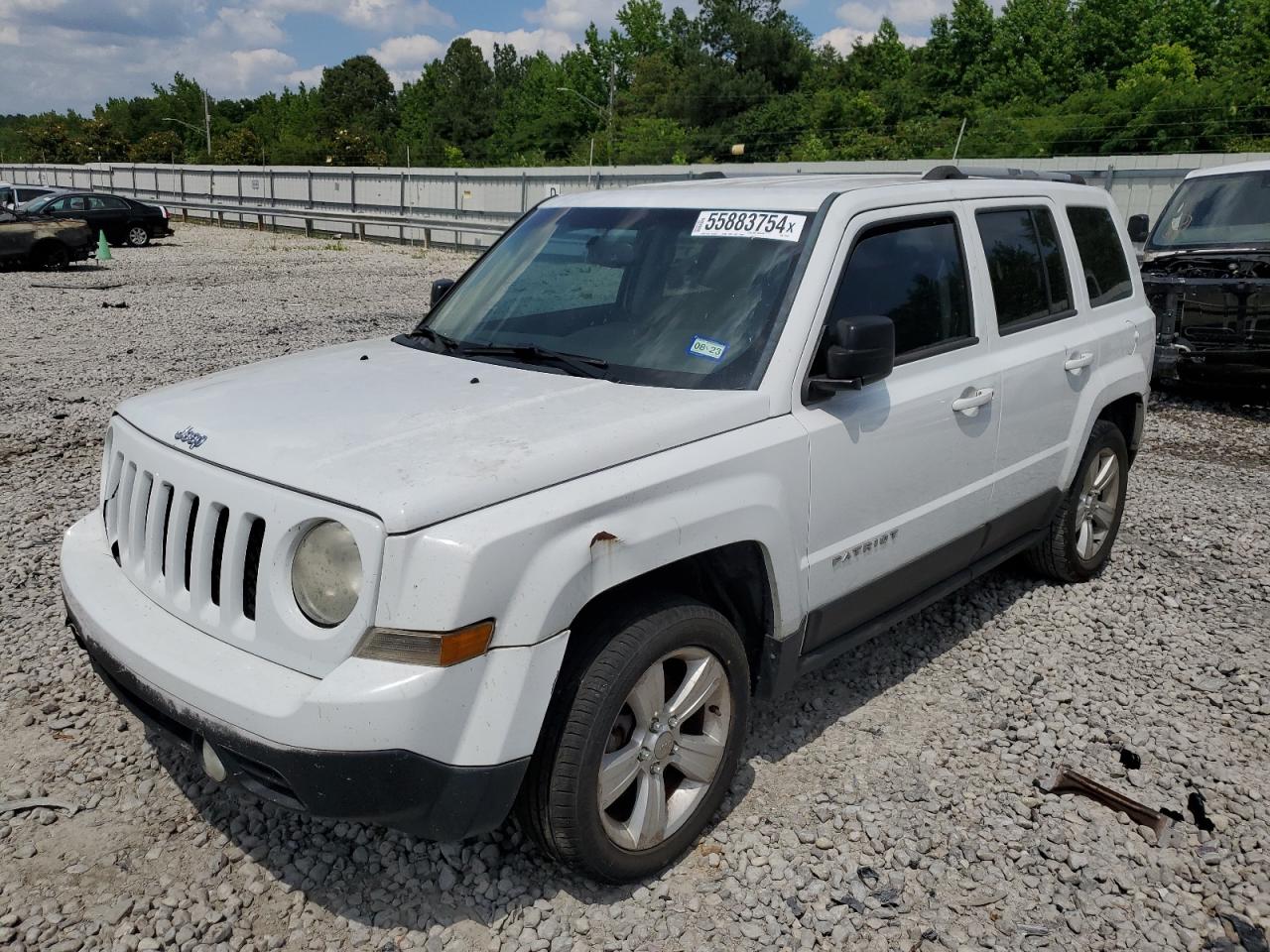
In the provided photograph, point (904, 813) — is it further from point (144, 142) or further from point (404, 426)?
point (144, 142)

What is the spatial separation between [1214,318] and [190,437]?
29.1 feet

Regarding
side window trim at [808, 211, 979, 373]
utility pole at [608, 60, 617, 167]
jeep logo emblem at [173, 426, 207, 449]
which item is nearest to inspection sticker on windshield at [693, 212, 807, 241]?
side window trim at [808, 211, 979, 373]

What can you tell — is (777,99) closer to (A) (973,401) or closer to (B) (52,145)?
(B) (52,145)

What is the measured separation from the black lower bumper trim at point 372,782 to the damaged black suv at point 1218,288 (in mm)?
8575

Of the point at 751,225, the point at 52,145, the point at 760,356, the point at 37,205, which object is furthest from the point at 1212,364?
the point at 52,145

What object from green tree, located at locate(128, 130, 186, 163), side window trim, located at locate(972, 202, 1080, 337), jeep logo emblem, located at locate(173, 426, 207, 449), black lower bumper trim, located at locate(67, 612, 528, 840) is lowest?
black lower bumper trim, located at locate(67, 612, 528, 840)

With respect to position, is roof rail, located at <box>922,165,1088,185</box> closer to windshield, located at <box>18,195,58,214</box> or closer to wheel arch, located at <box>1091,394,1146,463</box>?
wheel arch, located at <box>1091,394,1146,463</box>

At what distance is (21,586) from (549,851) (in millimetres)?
3538

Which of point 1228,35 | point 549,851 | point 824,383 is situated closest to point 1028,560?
point 824,383

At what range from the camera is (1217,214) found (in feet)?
34.8

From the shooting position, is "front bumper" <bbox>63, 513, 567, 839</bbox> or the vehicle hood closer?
"front bumper" <bbox>63, 513, 567, 839</bbox>

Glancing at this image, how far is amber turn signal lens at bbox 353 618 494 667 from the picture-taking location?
2.47 m

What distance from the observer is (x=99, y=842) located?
324 cm

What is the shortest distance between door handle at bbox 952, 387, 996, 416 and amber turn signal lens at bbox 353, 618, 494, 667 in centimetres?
217
